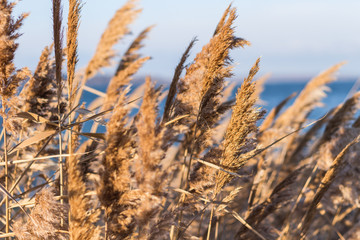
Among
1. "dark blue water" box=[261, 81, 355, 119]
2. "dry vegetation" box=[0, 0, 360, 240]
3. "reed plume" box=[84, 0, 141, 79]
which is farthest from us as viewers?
"dark blue water" box=[261, 81, 355, 119]

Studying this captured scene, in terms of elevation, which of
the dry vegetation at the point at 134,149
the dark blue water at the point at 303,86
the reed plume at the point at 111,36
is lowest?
the dry vegetation at the point at 134,149

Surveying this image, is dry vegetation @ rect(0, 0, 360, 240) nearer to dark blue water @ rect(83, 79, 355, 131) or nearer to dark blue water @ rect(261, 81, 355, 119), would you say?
dark blue water @ rect(83, 79, 355, 131)

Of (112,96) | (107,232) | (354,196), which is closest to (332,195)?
(354,196)

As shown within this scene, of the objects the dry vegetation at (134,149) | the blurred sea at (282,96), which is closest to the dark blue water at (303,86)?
the blurred sea at (282,96)

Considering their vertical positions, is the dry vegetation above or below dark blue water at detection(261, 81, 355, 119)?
below

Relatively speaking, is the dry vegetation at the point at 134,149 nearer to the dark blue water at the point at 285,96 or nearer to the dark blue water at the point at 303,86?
the dark blue water at the point at 285,96

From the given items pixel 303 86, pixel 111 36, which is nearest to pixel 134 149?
pixel 111 36

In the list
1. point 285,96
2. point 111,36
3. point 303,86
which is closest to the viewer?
point 111,36

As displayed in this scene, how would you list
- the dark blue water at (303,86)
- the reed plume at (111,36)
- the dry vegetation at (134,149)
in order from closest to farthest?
the dry vegetation at (134,149)
the reed plume at (111,36)
the dark blue water at (303,86)

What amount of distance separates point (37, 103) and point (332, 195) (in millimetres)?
2047

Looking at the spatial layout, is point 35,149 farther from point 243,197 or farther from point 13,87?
point 243,197

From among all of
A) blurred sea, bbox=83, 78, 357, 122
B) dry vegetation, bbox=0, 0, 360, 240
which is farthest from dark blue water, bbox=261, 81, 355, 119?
dry vegetation, bbox=0, 0, 360, 240

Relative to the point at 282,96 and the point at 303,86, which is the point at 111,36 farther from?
the point at 282,96

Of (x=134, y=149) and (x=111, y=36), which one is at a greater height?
(x=111, y=36)
